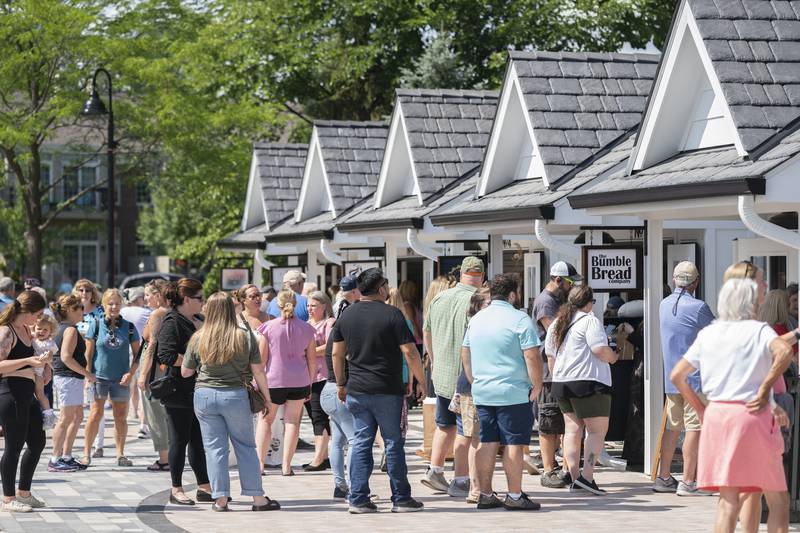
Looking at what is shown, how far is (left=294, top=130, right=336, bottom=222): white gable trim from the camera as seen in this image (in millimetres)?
29125

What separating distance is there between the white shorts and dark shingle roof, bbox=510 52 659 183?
619 centimetres

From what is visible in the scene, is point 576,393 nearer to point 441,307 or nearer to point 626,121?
point 441,307

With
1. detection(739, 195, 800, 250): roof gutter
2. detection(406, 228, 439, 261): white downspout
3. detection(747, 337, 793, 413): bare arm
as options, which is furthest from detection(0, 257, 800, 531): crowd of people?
detection(406, 228, 439, 261): white downspout

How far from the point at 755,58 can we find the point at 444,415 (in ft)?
13.7

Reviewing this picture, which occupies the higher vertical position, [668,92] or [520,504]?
[668,92]

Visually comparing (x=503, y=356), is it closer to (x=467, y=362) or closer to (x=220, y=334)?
(x=467, y=362)

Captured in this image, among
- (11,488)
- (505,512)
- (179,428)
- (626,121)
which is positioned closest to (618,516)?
(505,512)

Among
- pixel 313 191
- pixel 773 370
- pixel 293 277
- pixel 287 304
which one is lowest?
pixel 773 370

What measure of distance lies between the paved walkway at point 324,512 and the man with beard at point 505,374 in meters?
0.53

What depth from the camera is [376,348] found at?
1091cm

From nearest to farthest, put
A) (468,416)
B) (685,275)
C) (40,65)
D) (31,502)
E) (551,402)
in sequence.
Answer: (31,502) → (685,275) → (468,416) → (551,402) → (40,65)

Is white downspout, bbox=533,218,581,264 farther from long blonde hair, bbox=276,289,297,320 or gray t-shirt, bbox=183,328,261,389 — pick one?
gray t-shirt, bbox=183,328,261,389

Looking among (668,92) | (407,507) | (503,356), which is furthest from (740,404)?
(668,92)

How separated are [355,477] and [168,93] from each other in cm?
2789
